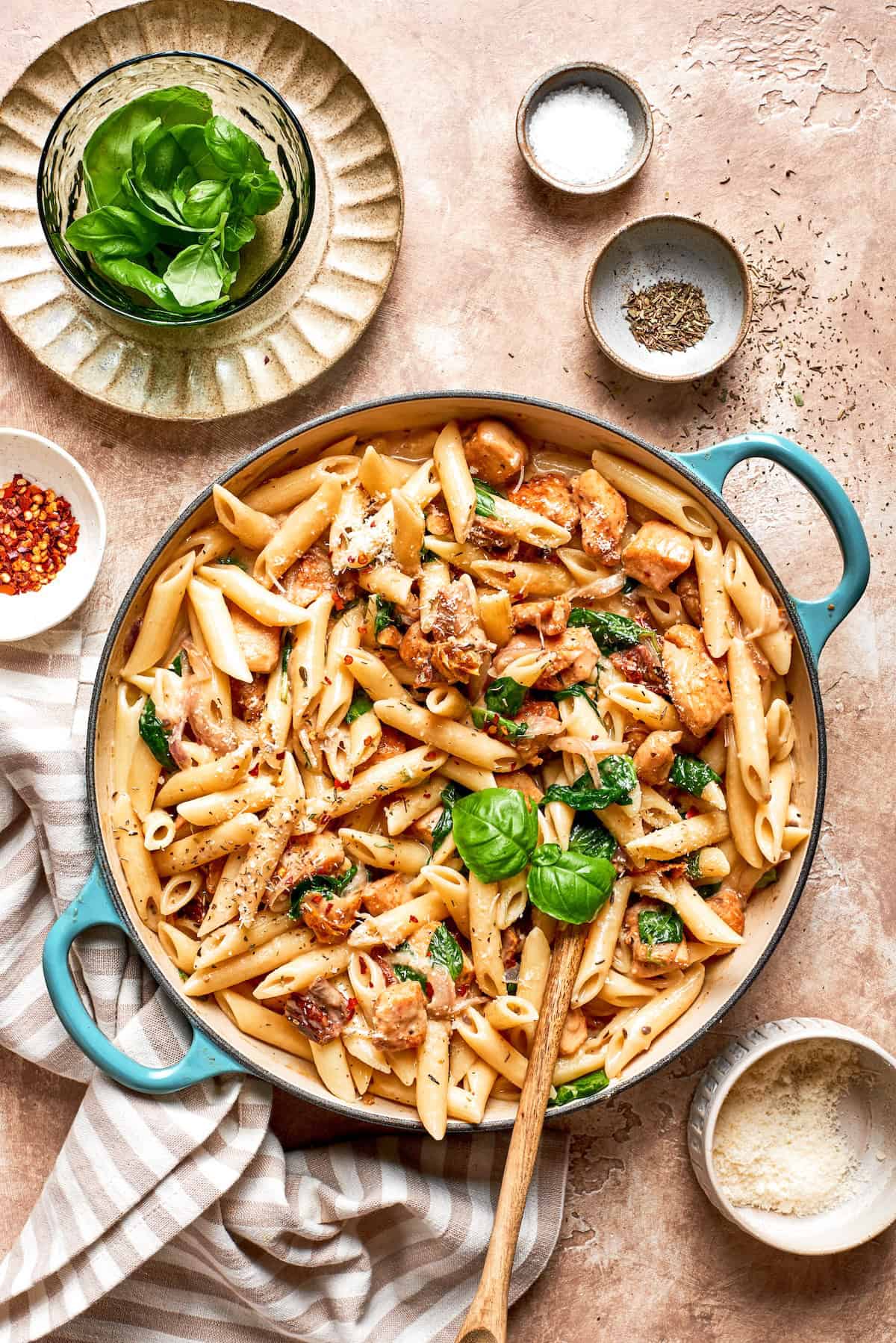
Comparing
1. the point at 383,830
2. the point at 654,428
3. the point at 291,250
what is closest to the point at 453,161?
the point at 291,250

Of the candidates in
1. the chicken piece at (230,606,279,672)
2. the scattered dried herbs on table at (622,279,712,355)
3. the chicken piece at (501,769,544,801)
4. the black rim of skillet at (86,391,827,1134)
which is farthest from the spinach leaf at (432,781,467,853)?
the scattered dried herbs on table at (622,279,712,355)

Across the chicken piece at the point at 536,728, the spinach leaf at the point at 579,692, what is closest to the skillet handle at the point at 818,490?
the spinach leaf at the point at 579,692

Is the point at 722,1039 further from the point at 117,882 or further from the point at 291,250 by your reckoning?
the point at 291,250

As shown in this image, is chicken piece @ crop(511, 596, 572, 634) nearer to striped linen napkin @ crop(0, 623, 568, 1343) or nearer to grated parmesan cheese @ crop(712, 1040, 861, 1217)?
striped linen napkin @ crop(0, 623, 568, 1343)

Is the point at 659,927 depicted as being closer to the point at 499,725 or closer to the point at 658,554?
the point at 499,725

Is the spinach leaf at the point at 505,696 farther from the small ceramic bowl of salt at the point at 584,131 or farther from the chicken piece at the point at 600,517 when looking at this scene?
the small ceramic bowl of salt at the point at 584,131
